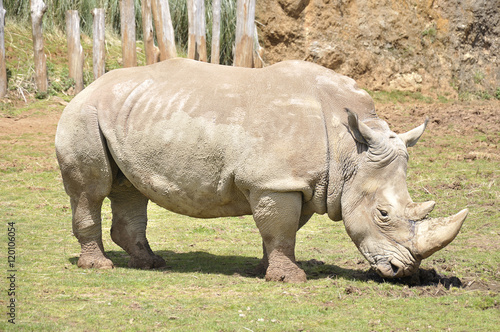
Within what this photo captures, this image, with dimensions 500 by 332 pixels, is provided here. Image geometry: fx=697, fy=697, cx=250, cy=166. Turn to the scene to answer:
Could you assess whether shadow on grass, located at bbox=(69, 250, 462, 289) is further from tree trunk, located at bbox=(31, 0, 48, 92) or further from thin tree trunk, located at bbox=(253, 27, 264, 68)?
thin tree trunk, located at bbox=(253, 27, 264, 68)

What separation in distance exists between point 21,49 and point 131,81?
9693mm

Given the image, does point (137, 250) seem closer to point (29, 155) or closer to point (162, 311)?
point (162, 311)

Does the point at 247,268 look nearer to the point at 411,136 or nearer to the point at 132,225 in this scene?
the point at 132,225

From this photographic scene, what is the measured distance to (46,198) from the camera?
1091 centimetres

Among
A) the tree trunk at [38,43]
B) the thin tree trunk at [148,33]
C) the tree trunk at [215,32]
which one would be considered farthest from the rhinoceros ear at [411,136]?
the tree trunk at [38,43]

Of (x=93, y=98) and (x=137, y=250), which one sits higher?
(x=93, y=98)

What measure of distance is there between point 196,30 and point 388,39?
5296mm

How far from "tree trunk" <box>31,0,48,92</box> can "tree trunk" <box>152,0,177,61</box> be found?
264cm

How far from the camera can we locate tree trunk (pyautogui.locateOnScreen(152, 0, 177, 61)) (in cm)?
1360

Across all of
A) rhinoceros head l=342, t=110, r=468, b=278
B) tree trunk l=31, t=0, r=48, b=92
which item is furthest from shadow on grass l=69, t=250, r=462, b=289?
tree trunk l=31, t=0, r=48, b=92

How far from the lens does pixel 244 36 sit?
564 inches

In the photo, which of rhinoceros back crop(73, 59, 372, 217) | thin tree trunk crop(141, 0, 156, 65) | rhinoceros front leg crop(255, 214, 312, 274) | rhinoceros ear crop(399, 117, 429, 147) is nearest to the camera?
rhinoceros back crop(73, 59, 372, 217)

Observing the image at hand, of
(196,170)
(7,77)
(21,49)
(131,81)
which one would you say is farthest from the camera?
(21,49)

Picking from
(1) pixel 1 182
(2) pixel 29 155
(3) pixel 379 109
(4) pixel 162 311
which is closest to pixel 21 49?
(2) pixel 29 155
